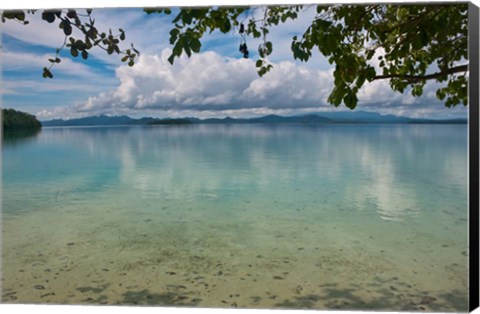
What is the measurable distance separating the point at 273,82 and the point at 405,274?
158 centimetres

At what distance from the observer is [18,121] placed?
3404 mm

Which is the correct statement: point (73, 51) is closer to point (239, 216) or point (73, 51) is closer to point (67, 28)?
point (67, 28)

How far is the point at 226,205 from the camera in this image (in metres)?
3.84

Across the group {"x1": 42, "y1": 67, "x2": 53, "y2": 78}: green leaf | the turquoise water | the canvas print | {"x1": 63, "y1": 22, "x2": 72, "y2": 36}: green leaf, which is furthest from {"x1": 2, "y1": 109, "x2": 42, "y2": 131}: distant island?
{"x1": 63, "y1": 22, "x2": 72, "y2": 36}: green leaf

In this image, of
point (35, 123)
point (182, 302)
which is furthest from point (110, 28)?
point (182, 302)

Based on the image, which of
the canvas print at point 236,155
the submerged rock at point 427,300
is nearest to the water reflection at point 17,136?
the canvas print at point 236,155

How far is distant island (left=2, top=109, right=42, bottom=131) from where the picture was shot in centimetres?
331

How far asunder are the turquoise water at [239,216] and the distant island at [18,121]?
0.41 feet

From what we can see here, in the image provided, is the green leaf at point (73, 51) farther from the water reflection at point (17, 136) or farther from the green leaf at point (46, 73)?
the water reflection at point (17, 136)

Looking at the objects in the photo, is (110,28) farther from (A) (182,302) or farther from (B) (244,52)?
→ (A) (182,302)

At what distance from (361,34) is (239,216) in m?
1.56

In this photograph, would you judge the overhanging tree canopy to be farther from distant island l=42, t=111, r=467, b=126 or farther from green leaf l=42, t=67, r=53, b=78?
distant island l=42, t=111, r=467, b=126

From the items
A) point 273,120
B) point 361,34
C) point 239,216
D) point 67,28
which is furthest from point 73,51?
point 361,34

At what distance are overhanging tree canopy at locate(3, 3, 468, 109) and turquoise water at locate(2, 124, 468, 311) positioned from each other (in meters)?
0.41
